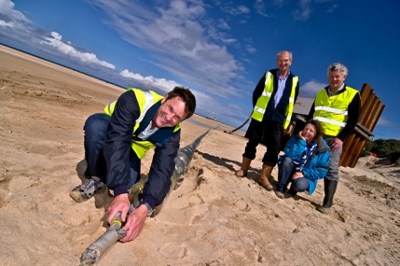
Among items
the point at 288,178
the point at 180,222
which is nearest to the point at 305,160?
the point at 288,178

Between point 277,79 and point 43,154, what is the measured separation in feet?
11.5

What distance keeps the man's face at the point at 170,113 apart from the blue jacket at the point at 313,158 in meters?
2.37

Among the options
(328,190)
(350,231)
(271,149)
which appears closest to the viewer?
(350,231)

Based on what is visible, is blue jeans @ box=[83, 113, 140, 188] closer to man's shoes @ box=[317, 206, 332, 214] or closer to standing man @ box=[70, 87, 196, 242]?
standing man @ box=[70, 87, 196, 242]

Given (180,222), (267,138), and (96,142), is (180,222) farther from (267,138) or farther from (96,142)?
(267,138)

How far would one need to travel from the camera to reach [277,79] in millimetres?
4699

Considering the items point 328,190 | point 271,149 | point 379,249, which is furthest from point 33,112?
point 379,249

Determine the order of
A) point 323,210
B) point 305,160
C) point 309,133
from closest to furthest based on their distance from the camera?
1. point 323,210
2. point 309,133
3. point 305,160

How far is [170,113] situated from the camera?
243cm

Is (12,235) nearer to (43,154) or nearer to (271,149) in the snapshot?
(43,154)

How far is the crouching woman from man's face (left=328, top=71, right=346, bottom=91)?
0.58m

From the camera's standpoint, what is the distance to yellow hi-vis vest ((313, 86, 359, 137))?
4.18 meters

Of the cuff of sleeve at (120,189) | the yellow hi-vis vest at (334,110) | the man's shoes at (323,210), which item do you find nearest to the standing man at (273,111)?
the yellow hi-vis vest at (334,110)

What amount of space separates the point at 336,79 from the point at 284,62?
0.82 metres
